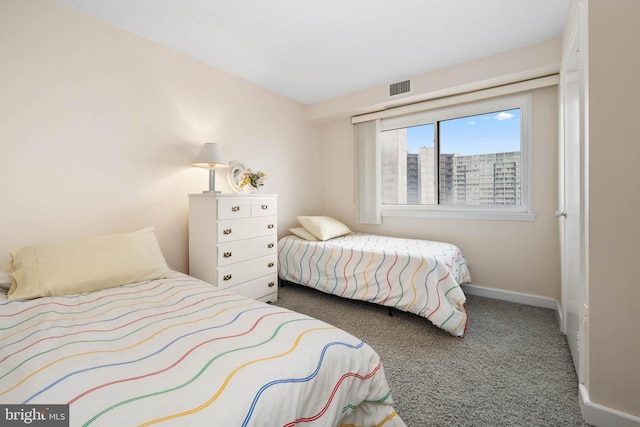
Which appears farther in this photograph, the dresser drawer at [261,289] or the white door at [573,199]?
the dresser drawer at [261,289]

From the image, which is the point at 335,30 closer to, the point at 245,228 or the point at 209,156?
the point at 209,156

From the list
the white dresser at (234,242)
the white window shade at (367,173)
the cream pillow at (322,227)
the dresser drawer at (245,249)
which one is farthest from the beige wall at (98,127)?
the white window shade at (367,173)

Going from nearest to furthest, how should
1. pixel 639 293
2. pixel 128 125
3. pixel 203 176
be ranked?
1. pixel 639 293
2. pixel 128 125
3. pixel 203 176

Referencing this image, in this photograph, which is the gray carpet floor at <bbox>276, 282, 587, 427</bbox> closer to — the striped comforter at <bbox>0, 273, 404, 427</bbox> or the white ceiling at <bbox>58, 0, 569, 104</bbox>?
the striped comforter at <bbox>0, 273, 404, 427</bbox>

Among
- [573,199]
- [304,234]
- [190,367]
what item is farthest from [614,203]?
[304,234]

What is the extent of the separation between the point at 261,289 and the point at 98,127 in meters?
1.89

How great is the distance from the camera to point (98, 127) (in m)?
2.13

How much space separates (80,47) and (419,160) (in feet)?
11.2

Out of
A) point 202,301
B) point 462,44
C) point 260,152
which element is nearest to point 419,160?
point 462,44

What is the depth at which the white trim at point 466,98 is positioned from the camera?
2.61 meters

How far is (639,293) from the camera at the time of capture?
1205 mm

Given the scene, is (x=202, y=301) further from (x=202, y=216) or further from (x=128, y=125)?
(x=128, y=125)

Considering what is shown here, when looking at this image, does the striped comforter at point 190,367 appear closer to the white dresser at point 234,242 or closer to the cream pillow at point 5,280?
the cream pillow at point 5,280

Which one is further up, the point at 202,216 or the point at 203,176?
the point at 203,176
